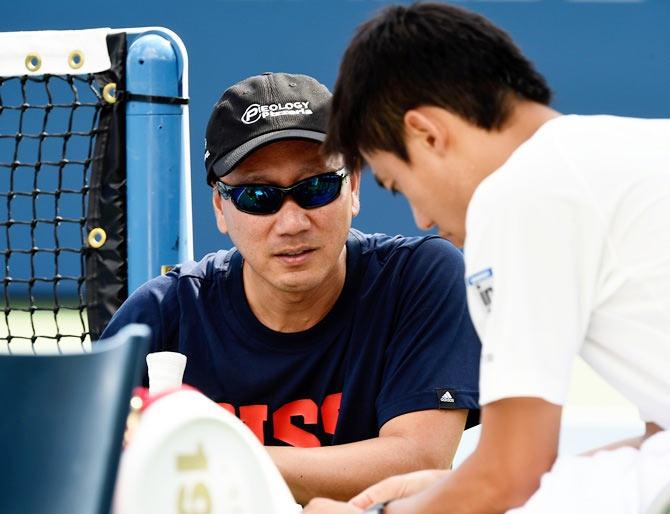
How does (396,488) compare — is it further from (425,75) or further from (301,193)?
(301,193)

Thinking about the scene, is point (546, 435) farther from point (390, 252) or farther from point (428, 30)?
point (390, 252)

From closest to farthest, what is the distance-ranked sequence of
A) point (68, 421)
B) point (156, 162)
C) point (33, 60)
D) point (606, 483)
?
point (68, 421)
point (606, 483)
point (156, 162)
point (33, 60)

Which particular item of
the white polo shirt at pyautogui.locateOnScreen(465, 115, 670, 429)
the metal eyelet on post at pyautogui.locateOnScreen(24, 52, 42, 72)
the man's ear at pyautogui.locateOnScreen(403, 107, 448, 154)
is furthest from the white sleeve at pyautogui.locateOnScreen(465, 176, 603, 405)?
the metal eyelet on post at pyautogui.locateOnScreen(24, 52, 42, 72)

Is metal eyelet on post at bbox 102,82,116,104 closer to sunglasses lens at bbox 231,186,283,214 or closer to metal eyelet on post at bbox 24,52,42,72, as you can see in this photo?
metal eyelet on post at bbox 24,52,42,72

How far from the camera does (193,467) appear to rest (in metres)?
1.38

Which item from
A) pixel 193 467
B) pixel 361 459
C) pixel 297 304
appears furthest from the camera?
pixel 297 304

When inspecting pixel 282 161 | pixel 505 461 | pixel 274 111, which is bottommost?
pixel 505 461

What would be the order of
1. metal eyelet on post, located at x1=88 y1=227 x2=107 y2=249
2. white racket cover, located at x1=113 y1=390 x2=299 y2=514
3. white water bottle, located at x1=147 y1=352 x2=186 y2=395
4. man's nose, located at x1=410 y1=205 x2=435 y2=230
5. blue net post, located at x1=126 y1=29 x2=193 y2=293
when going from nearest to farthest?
white racket cover, located at x1=113 y1=390 x2=299 y2=514, white water bottle, located at x1=147 y1=352 x2=186 y2=395, man's nose, located at x1=410 y1=205 x2=435 y2=230, blue net post, located at x1=126 y1=29 x2=193 y2=293, metal eyelet on post, located at x1=88 y1=227 x2=107 y2=249

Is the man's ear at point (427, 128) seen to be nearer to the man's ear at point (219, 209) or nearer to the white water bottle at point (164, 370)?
the white water bottle at point (164, 370)

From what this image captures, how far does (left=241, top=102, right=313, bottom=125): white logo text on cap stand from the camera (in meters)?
2.76

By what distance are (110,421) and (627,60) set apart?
821 cm

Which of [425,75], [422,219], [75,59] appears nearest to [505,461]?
[422,219]

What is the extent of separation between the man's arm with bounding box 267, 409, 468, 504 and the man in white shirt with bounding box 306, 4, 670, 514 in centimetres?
69

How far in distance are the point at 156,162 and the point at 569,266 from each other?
173 centimetres
